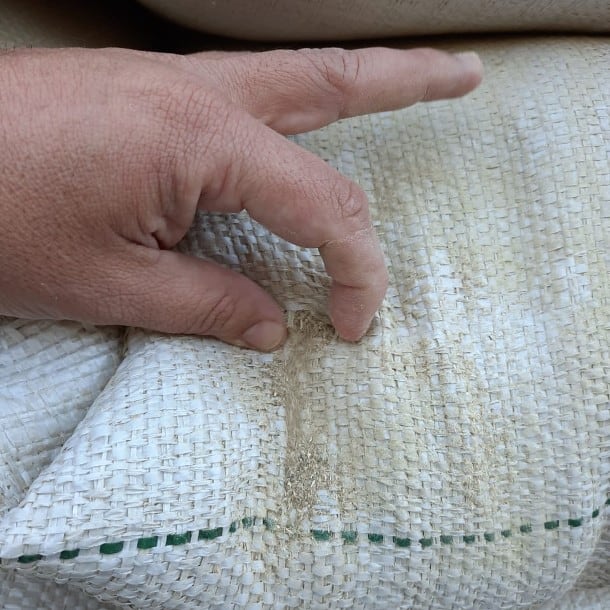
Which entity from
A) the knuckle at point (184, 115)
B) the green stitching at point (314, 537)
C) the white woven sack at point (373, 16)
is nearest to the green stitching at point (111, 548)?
the green stitching at point (314, 537)

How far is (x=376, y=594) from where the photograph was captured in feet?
1.49

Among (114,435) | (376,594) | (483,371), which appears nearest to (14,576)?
(114,435)

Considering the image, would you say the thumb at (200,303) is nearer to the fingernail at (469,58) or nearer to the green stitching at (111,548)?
the green stitching at (111,548)

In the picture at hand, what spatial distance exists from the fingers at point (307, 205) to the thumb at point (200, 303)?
0.14 feet

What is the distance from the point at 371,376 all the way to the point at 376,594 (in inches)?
5.9

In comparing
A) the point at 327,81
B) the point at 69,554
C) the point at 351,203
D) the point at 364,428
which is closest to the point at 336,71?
the point at 327,81

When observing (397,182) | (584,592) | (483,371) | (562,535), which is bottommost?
(584,592)

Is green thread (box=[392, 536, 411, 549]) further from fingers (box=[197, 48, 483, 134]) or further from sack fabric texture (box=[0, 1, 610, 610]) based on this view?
fingers (box=[197, 48, 483, 134])

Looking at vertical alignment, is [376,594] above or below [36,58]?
below

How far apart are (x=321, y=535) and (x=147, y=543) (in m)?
0.11

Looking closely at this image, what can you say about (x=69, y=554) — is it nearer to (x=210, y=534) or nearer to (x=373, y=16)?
(x=210, y=534)

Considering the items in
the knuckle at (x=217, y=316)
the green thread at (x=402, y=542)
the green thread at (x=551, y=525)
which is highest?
the knuckle at (x=217, y=316)

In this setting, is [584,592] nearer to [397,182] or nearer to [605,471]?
[605,471]

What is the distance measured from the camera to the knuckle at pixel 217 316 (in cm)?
46
